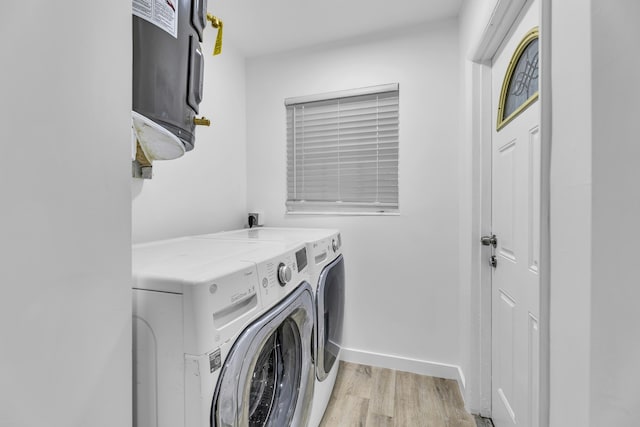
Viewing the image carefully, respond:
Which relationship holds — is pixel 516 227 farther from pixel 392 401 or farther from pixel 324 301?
pixel 392 401

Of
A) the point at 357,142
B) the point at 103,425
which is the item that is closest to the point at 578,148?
the point at 103,425

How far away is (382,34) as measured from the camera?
1998 mm

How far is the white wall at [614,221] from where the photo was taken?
0.52 m

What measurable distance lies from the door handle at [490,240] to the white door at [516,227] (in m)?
0.02

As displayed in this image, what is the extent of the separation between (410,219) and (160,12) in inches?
67.4

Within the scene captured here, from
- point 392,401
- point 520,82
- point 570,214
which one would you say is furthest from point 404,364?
point 520,82

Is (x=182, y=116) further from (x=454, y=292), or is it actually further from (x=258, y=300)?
(x=454, y=292)

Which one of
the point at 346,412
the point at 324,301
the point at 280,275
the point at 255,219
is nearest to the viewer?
the point at 280,275

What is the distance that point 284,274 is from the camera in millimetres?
971

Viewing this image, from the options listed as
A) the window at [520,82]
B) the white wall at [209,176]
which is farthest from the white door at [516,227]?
the white wall at [209,176]

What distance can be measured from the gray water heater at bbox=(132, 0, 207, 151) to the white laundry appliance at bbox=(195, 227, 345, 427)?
26.7 inches

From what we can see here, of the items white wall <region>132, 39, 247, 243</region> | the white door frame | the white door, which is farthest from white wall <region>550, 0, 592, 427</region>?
white wall <region>132, 39, 247, 243</region>

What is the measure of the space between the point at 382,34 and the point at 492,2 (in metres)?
0.94

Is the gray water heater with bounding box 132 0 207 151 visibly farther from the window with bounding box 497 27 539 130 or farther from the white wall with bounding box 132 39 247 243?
the window with bounding box 497 27 539 130
